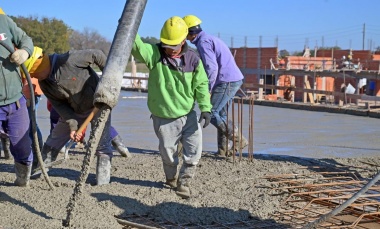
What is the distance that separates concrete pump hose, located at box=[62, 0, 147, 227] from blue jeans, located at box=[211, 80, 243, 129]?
12.3 feet

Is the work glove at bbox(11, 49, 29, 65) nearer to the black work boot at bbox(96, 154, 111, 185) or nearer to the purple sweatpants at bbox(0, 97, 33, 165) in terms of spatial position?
the purple sweatpants at bbox(0, 97, 33, 165)

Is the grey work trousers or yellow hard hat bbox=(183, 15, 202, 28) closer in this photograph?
the grey work trousers

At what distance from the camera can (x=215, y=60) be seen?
810cm

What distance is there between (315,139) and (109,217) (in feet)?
24.1

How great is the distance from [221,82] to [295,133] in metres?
4.72

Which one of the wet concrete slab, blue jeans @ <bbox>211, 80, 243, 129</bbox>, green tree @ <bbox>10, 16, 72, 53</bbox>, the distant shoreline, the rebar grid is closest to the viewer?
the rebar grid

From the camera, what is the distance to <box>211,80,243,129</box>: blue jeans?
330 inches

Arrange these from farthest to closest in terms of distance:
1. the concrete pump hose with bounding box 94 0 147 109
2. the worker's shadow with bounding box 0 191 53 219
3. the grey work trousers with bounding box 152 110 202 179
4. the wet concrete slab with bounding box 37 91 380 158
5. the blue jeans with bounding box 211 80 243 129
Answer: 1. the wet concrete slab with bounding box 37 91 380 158
2. the blue jeans with bounding box 211 80 243 129
3. the grey work trousers with bounding box 152 110 202 179
4. the worker's shadow with bounding box 0 191 53 219
5. the concrete pump hose with bounding box 94 0 147 109

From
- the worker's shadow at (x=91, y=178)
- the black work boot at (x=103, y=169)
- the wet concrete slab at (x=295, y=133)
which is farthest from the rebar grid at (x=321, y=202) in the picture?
the wet concrete slab at (x=295, y=133)

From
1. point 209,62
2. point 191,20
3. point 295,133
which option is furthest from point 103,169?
point 295,133

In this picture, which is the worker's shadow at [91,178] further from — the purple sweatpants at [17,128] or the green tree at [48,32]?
the green tree at [48,32]

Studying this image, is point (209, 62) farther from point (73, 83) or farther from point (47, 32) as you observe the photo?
point (47, 32)

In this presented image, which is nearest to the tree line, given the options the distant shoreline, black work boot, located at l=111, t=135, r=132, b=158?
the distant shoreline

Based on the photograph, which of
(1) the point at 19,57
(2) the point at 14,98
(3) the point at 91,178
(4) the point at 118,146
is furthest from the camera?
(4) the point at 118,146
